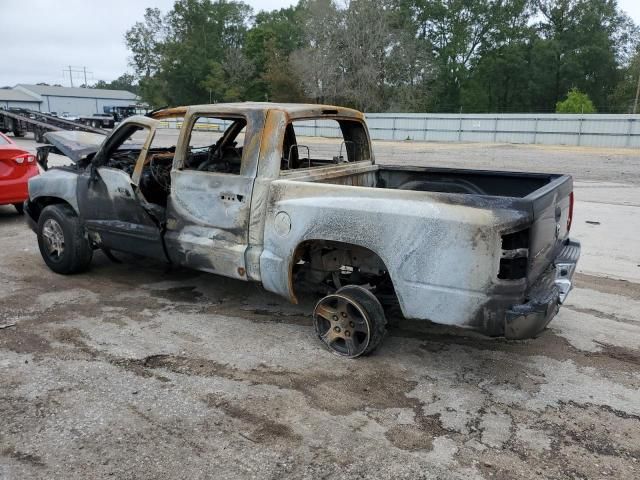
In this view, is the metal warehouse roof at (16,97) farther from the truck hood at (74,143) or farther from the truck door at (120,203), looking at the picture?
the truck door at (120,203)

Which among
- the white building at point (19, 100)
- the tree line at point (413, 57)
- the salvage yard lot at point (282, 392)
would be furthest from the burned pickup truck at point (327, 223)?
the white building at point (19, 100)

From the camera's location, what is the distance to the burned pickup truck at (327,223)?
11.1 ft

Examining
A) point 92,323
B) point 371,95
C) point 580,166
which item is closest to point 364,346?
point 92,323

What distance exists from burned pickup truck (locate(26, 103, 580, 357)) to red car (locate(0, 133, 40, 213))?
2520 mm

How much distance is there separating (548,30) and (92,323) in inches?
2766

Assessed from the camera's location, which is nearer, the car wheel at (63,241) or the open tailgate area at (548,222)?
the open tailgate area at (548,222)

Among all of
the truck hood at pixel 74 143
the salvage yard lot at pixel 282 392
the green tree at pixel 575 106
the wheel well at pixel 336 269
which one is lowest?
the salvage yard lot at pixel 282 392

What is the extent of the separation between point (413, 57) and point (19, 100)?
6790cm

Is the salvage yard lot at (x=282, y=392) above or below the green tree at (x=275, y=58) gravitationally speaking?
below

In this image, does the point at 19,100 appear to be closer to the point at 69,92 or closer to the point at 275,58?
the point at 69,92

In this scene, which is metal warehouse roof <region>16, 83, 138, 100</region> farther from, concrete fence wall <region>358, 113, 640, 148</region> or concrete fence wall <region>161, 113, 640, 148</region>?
concrete fence wall <region>358, 113, 640, 148</region>

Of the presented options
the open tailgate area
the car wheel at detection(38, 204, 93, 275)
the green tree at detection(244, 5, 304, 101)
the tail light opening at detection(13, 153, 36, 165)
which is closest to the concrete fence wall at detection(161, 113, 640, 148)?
the tail light opening at detection(13, 153, 36, 165)

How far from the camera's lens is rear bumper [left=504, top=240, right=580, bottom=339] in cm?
335

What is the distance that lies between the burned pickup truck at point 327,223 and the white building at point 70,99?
96.0m
